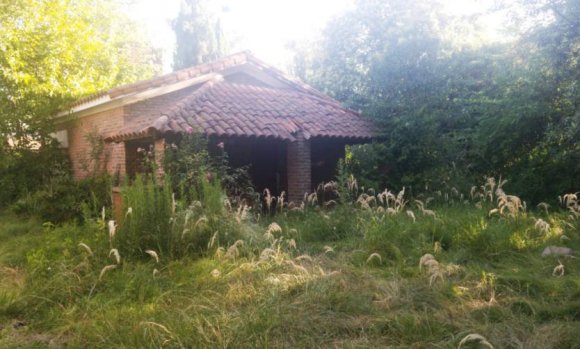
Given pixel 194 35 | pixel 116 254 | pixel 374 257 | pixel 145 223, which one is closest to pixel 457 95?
pixel 374 257

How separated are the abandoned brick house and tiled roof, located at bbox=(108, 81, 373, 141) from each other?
2 centimetres

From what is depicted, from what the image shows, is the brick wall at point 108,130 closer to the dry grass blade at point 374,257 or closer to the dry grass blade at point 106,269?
the dry grass blade at point 106,269

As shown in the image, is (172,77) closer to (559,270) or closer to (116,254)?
(116,254)

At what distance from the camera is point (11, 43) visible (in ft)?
40.9

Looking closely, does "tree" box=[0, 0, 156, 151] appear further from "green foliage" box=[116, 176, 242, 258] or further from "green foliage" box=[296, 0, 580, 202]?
"green foliage" box=[296, 0, 580, 202]

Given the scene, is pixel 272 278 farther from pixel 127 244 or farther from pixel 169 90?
pixel 169 90

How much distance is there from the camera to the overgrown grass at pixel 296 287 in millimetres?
Result: 2916

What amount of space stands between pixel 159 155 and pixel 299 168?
11.9 feet

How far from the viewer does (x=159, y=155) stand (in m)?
7.14

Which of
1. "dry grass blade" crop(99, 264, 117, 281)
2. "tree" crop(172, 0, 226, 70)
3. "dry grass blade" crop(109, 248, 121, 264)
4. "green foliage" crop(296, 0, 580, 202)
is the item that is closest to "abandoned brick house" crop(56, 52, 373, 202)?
"green foliage" crop(296, 0, 580, 202)

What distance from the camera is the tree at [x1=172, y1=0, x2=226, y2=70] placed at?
27.1 metres

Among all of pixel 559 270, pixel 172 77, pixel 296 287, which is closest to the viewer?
pixel 296 287

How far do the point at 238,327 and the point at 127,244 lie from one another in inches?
86.4

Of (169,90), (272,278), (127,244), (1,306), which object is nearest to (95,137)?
(169,90)
